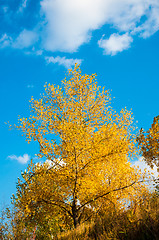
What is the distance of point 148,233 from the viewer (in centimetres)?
398

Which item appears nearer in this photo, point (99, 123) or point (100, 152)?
point (100, 152)

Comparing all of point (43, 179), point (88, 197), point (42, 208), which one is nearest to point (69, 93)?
point (43, 179)

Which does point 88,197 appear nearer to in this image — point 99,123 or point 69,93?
point 99,123

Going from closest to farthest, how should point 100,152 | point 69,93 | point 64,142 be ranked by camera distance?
point 100,152
point 64,142
point 69,93

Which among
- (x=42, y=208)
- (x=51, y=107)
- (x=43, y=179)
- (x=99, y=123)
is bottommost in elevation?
(x=42, y=208)

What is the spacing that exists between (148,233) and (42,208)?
6.20 metres

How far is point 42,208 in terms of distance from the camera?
909 cm

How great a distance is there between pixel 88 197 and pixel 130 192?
2.17m

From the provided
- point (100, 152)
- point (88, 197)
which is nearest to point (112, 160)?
point (100, 152)

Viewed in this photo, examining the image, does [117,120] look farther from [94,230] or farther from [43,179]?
[94,230]

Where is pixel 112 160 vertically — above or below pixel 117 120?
below

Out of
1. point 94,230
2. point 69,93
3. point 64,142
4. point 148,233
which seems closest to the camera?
point 148,233

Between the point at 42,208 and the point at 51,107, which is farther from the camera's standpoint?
the point at 51,107

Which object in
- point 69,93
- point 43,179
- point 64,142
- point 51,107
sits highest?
point 69,93
